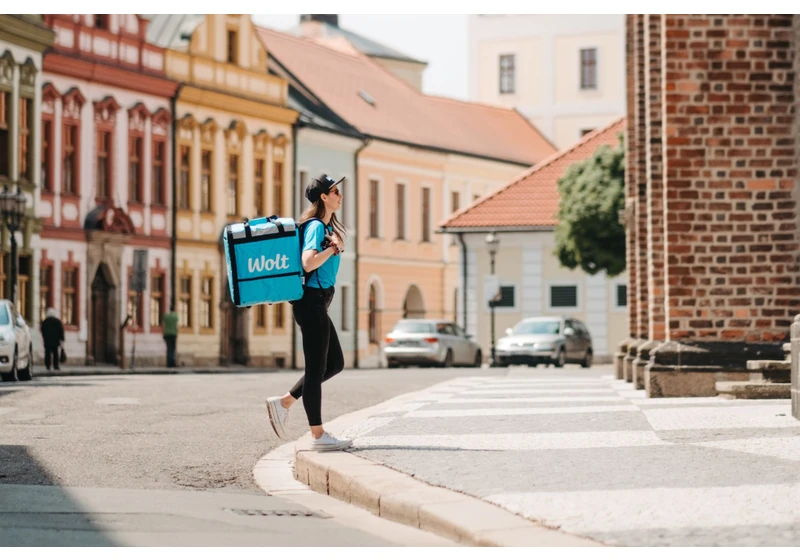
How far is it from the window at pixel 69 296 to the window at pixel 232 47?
11.1m

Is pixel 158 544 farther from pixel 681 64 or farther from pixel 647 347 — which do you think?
pixel 647 347

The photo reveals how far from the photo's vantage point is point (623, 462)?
9.96m

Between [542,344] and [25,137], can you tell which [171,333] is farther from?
[542,344]

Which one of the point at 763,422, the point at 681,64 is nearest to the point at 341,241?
the point at 763,422

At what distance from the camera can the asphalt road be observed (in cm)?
809

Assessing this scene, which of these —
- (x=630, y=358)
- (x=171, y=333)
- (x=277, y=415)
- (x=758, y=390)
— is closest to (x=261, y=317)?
(x=171, y=333)

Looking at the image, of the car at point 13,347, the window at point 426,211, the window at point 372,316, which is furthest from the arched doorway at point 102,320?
the window at point 426,211

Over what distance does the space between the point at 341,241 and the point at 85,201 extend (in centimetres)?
3715

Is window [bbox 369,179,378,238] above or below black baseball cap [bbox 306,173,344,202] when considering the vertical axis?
above

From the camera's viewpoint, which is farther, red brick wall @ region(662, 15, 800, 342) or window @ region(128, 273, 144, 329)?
window @ region(128, 273, 144, 329)

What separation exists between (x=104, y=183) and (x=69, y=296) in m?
3.71

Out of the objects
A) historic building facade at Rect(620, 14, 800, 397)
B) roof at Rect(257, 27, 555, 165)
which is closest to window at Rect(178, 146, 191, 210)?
roof at Rect(257, 27, 555, 165)

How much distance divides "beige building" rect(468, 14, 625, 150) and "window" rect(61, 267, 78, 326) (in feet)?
122

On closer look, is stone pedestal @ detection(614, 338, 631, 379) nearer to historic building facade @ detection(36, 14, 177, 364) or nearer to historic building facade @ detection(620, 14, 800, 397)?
historic building facade @ detection(620, 14, 800, 397)
